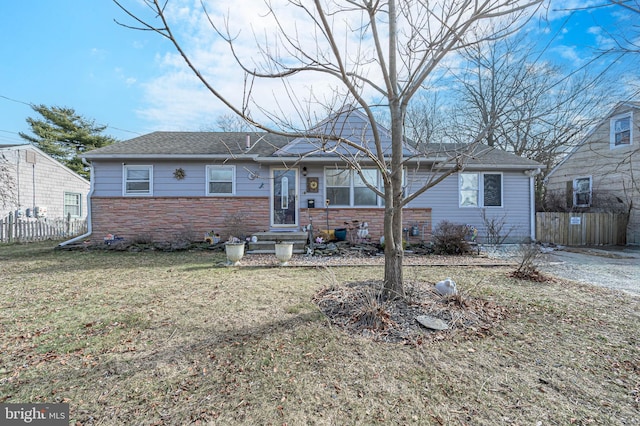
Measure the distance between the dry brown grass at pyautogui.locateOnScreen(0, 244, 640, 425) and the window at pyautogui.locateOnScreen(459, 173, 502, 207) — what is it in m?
7.12

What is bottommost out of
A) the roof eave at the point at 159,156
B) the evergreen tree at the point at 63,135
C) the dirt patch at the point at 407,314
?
the dirt patch at the point at 407,314

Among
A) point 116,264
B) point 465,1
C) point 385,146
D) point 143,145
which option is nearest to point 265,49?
point 465,1

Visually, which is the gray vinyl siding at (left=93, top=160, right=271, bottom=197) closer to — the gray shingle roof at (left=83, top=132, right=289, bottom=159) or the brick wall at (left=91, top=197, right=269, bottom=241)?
the brick wall at (left=91, top=197, right=269, bottom=241)

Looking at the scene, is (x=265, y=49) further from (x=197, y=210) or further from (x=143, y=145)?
(x=143, y=145)

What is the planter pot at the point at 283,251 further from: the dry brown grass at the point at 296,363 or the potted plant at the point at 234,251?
the dry brown grass at the point at 296,363

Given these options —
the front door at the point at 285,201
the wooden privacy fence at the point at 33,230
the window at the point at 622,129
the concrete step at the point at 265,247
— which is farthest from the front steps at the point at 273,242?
the window at the point at 622,129

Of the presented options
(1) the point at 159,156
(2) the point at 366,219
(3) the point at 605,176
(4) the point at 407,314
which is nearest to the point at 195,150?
(1) the point at 159,156

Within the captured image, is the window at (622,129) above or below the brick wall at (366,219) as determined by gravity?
above

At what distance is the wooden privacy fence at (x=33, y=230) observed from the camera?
1192 centimetres

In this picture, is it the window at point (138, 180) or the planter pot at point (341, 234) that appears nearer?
the planter pot at point (341, 234)

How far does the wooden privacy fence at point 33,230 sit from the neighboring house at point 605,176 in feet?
76.0

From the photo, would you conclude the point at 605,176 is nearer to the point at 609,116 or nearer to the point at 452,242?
the point at 609,116

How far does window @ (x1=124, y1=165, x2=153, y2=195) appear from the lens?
11.0 metres

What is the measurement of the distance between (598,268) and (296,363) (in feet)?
28.4
